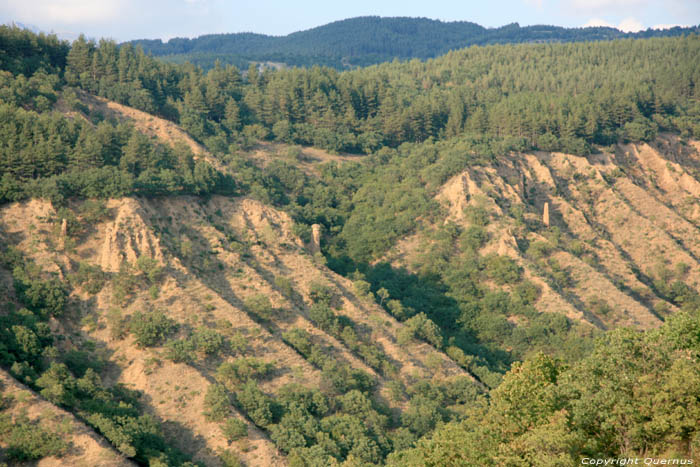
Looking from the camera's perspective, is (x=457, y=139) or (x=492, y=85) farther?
(x=492, y=85)

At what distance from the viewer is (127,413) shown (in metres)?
42.0

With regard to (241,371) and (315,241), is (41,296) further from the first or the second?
(315,241)

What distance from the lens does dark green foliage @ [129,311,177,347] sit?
48.7 metres

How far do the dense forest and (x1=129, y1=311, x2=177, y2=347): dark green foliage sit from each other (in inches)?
6.0

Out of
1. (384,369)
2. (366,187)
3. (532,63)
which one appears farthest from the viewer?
(532,63)

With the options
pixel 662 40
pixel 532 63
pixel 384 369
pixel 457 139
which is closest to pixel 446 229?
pixel 457 139

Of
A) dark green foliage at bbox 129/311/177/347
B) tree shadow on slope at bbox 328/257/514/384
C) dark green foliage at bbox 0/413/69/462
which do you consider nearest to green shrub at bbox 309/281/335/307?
tree shadow on slope at bbox 328/257/514/384

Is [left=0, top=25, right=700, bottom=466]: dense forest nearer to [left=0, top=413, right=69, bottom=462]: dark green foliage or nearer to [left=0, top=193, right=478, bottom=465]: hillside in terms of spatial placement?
[left=0, top=413, right=69, bottom=462]: dark green foliage

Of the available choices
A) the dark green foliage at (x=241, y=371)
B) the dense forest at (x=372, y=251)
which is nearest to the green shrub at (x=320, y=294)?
the dense forest at (x=372, y=251)

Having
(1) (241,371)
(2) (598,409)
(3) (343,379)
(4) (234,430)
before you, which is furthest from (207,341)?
(2) (598,409)

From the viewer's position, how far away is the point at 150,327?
161 feet

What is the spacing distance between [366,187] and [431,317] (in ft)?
75.7

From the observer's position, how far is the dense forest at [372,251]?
3238 centimetres

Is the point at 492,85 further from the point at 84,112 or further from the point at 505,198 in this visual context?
the point at 84,112
